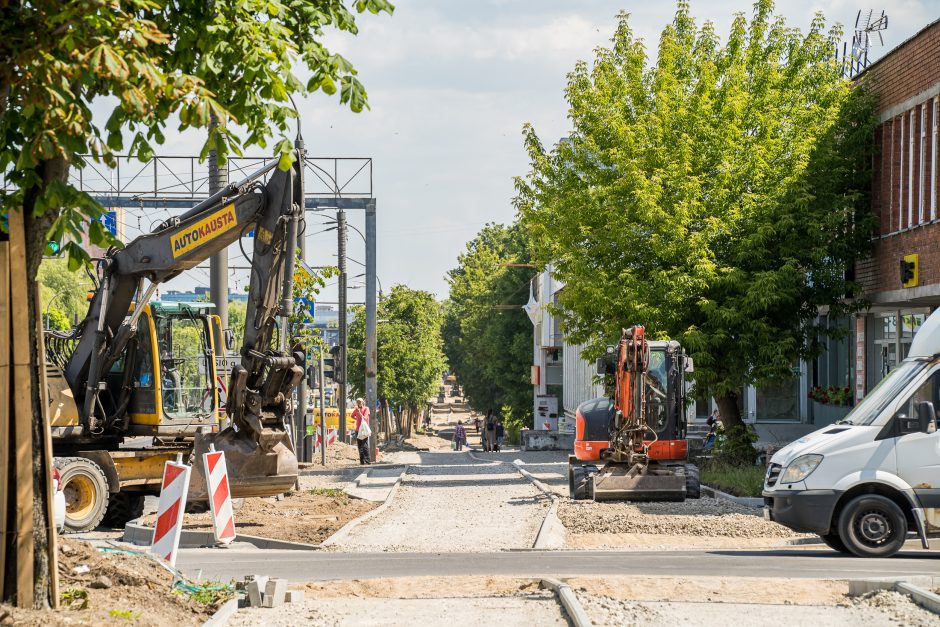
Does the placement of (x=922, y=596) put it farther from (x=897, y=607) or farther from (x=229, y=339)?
(x=229, y=339)

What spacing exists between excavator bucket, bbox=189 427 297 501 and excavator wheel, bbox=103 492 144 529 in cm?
376

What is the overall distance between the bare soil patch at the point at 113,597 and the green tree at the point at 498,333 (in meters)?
59.9

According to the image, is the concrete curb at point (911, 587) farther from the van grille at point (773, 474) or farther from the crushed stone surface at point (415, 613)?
the van grille at point (773, 474)

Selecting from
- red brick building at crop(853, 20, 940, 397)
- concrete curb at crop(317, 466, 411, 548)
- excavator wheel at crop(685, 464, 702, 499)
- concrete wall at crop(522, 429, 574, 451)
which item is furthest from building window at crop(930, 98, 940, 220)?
concrete wall at crop(522, 429, 574, 451)

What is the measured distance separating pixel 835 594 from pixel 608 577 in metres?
2.23

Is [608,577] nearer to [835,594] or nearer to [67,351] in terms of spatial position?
[835,594]

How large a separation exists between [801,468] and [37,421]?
9.23 meters

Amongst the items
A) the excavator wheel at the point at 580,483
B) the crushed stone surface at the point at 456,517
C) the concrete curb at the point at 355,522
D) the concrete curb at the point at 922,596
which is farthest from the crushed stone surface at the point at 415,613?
the excavator wheel at the point at 580,483

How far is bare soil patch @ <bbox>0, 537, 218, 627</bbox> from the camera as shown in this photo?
29.1ft

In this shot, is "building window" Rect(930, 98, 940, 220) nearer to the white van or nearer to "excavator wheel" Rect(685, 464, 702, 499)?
"excavator wheel" Rect(685, 464, 702, 499)

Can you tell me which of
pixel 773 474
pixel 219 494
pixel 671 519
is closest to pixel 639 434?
pixel 671 519

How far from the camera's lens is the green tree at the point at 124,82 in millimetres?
7809

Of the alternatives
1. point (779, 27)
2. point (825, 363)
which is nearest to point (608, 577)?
point (779, 27)

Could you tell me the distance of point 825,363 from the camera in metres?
39.2
